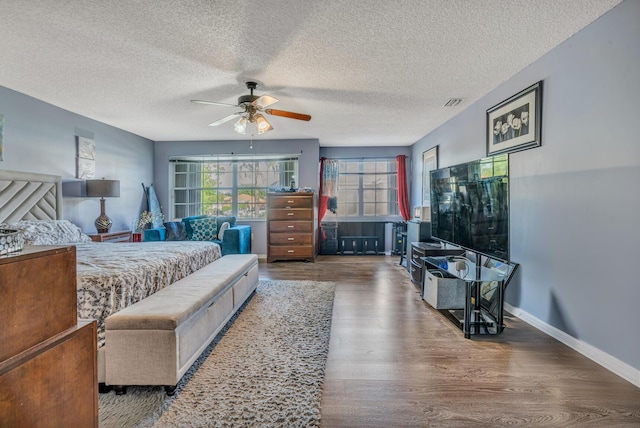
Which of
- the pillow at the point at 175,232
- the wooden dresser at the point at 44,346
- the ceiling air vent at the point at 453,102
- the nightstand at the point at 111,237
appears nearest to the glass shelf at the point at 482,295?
the ceiling air vent at the point at 453,102

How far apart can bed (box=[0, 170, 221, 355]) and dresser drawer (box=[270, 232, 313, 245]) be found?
6.31ft

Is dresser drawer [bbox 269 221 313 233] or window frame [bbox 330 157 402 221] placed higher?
window frame [bbox 330 157 402 221]

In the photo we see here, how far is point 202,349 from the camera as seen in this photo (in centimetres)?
202

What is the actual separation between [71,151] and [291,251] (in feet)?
11.7

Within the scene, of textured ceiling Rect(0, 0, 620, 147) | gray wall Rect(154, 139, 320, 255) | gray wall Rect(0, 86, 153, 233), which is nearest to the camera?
textured ceiling Rect(0, 0, 620, 147)

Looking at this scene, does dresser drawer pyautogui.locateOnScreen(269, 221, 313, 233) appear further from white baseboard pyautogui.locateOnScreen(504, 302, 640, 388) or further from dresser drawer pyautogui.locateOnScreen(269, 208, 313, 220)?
white baseboard pyautogui.locateOnScreen(504, 302, 640, 388)

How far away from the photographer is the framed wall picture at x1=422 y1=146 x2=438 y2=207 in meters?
5.04

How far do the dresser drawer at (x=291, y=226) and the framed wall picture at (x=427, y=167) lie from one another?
2.18m

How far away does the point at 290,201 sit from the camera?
547 centimetres

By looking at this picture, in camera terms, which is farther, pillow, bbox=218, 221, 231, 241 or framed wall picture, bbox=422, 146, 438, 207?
framed wall picture, bbox=422, 146, 438, 207

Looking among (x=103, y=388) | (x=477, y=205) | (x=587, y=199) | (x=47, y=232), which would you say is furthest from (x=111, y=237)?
(x=587, y=199)

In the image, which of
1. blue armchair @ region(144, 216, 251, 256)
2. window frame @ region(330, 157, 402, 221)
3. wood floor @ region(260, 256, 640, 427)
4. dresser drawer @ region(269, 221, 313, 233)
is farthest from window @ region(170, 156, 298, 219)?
wood floor @ region(260, 256, 640, 427)

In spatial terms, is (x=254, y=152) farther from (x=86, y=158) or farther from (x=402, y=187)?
(x=402, y=187)

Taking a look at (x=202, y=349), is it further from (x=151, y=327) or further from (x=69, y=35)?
(x=69, y=35)
